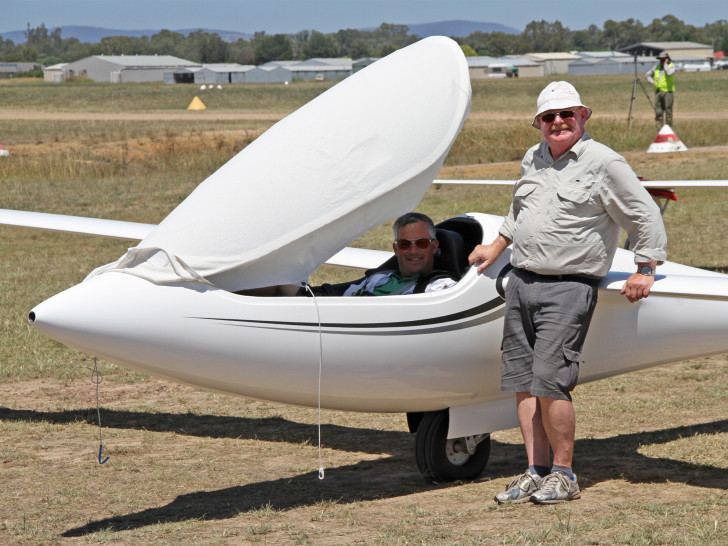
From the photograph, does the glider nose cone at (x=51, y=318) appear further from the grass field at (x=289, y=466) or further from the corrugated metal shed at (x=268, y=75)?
the corrugated metal shed at (x=268, y=75)

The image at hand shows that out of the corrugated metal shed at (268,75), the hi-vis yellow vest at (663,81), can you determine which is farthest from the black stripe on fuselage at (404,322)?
the corrugated metal shed at (268,75)

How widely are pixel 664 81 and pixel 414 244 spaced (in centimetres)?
2409

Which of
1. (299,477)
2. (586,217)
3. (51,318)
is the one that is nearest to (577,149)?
(586,217)

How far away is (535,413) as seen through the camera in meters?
5.67

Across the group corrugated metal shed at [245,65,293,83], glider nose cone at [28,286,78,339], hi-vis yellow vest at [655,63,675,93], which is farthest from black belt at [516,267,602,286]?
corrugated metal shed at [245,65,293,83]

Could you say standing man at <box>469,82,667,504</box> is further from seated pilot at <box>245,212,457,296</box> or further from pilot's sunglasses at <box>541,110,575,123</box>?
seated pilot at <box>245,212,457,296</box>

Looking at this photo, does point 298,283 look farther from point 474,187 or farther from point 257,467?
point 474,187

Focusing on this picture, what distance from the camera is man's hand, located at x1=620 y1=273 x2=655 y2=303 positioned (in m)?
5.36

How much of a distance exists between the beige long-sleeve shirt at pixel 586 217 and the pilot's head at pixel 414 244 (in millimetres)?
784

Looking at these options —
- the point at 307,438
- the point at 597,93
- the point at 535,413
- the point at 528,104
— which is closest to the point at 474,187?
the point at 307,438

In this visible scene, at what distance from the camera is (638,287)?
211 inches

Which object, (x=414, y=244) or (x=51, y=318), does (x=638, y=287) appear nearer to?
(x=414, y=244)

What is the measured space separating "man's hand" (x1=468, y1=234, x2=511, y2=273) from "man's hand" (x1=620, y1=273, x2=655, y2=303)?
75cm

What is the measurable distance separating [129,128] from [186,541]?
33.7 meters
